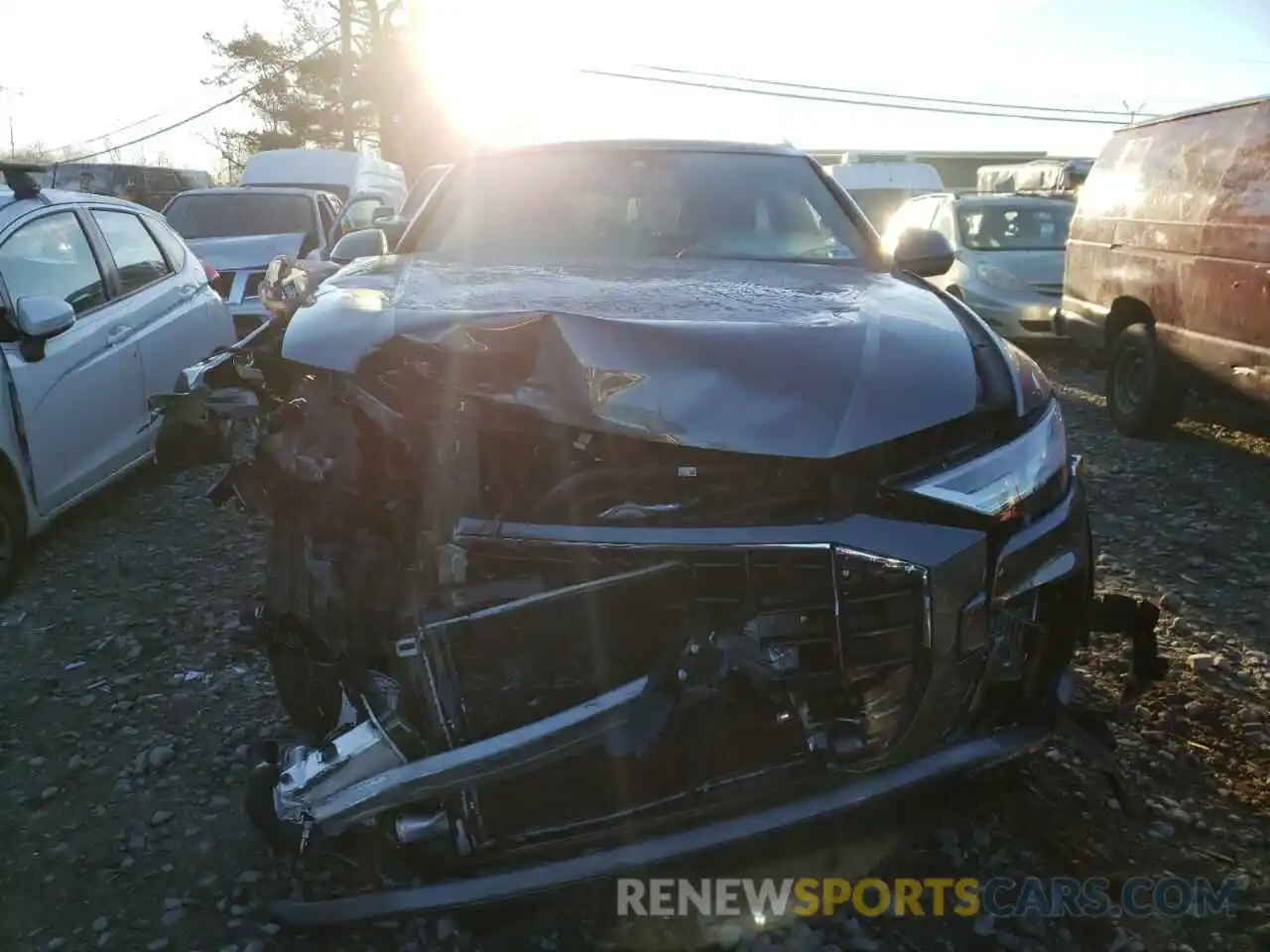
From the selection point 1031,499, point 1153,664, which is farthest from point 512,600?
point 1153,664

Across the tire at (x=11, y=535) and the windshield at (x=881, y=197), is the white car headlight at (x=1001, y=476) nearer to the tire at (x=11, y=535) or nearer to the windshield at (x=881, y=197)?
the tire at (x=11, y=535)

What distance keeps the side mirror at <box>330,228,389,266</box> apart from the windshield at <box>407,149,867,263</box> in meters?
0.22

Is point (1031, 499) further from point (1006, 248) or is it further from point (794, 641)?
point (1006, 248)

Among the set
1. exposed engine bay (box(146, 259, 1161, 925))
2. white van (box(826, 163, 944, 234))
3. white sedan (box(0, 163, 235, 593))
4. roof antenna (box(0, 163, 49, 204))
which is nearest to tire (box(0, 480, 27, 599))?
white sedan (box(0, 163, 235, 593))

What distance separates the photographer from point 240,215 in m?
10.4

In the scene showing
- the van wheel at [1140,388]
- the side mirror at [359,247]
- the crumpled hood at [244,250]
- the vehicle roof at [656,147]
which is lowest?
the van wheel at [1140,388]

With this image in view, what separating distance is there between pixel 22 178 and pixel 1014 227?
357 inches

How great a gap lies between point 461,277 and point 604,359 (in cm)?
93

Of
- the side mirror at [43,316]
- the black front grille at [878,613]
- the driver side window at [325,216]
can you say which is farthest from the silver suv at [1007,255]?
the black front grille at [878,613]

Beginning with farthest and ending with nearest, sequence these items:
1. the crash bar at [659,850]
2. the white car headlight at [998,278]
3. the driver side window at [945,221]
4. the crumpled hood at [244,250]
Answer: the driver side window at [945,221] < the white car headlight at [998,278] < the crumpled hood at [244,250] < the crash bar at [659,850]

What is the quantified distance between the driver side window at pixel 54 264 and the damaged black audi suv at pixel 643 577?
2880 millimetres

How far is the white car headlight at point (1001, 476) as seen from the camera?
2.03m

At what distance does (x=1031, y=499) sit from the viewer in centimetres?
214

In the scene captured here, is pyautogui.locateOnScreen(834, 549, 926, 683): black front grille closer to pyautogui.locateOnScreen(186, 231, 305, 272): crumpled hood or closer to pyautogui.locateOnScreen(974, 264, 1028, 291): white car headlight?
pyautogui.locateOnScreen(186, 231, 305, 272): crumpled hood
